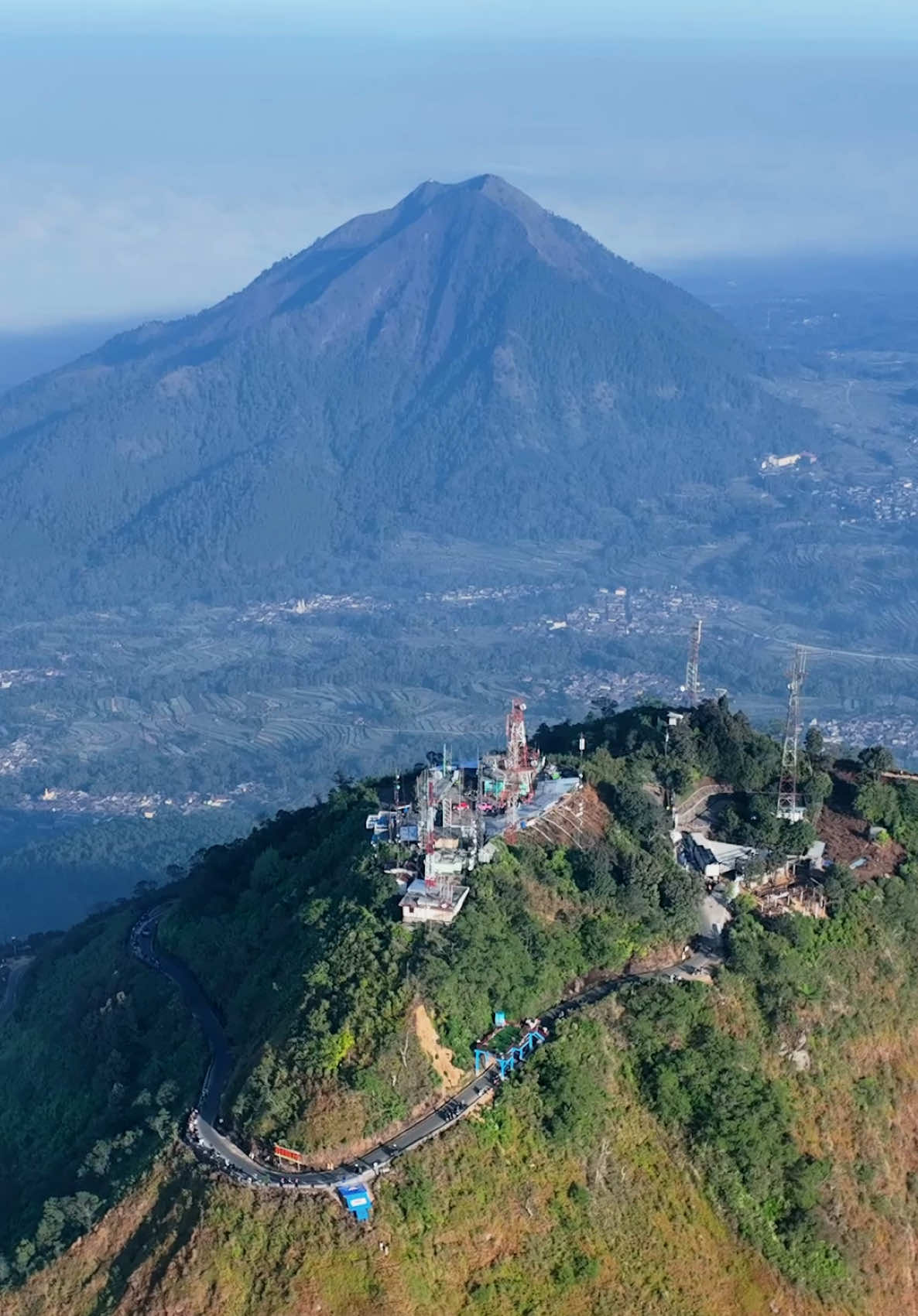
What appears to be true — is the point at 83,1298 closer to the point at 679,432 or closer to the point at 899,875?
the point at 899,875

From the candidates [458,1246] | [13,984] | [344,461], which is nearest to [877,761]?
[458,1246]

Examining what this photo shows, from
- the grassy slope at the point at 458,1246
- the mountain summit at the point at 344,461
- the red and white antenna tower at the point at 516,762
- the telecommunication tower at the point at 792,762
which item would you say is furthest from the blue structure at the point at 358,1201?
the mountain summit at the point at 344,461

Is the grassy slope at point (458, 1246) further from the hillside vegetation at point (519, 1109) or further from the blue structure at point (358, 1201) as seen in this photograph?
the blue structure at point (358, 1201)

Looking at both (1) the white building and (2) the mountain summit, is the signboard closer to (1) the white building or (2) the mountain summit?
(1) the white building

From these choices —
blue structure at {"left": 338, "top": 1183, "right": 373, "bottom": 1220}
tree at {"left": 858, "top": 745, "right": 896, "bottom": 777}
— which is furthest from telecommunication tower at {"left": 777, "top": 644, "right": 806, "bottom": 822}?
blue structure at {"left": 338, "top": 1183, "right": 373, "bottom": 1220}

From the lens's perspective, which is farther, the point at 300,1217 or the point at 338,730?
the point at 338,730

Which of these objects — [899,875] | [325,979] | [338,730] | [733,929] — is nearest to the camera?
[325,979]

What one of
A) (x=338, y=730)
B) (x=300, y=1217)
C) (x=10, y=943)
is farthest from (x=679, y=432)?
(x=300, y=1217)
